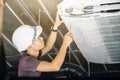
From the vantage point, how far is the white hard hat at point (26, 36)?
2551 mm

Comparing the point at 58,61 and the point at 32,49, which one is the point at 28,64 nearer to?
the point at 32,49

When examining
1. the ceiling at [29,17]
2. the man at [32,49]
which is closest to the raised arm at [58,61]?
the man at [32,49]

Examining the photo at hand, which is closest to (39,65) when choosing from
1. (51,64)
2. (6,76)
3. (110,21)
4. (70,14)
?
(51,64)

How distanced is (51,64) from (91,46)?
0.45 meters

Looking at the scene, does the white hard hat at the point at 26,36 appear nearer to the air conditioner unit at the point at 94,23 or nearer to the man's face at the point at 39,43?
the man's face at the point at 39,43

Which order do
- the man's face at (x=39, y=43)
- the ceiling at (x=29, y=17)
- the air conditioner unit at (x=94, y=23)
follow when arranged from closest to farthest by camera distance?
the air conditioner unit at (x=94, y=23)
the man's face at (x=39, y=43)
the ceiling at (x=29, y=17)

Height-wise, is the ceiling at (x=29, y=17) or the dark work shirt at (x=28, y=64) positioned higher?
the ceiling at (x=29, y=17)

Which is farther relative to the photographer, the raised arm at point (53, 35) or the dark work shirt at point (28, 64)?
the raised arm at point (53, 35)

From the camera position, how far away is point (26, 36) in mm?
2553

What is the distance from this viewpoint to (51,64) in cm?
241

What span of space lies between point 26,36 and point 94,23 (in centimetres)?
64

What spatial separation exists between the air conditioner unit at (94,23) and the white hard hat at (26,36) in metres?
0.32

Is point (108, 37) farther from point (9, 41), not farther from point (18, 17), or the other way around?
point (9, 41)

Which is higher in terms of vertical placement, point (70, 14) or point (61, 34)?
point (70, 14)
